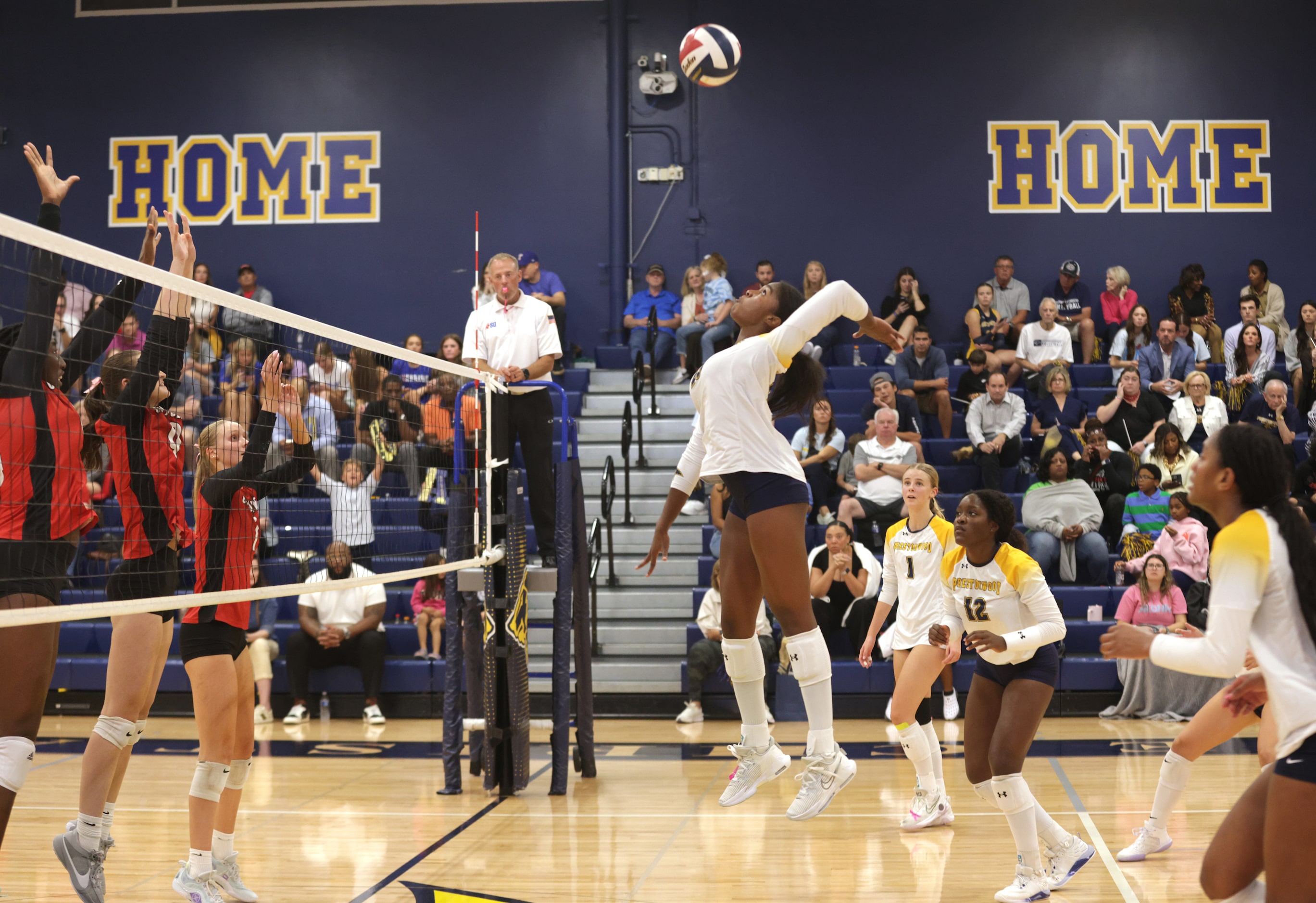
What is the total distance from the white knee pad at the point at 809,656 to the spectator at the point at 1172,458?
8.14 m

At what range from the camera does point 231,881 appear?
521cm

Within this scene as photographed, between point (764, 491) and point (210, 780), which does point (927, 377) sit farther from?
point (210, 780)

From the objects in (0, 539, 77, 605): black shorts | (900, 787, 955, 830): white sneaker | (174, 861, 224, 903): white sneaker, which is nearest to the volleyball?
(900, 787, 955, 830): white sneaker

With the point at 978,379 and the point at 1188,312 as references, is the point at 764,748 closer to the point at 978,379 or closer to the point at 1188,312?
the point at 978,379

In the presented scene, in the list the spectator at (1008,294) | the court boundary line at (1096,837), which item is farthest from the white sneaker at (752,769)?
the spectator at (1008,294)

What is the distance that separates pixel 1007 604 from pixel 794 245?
11665 mm

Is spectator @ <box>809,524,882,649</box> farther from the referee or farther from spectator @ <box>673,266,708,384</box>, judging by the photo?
spectator @ <box>673,266,708,384</box>

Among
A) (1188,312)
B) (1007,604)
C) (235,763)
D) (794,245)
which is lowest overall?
(235,763)

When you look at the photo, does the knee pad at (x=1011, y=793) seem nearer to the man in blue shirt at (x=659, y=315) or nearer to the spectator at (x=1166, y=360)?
the spectator at (x=1166, y=360)

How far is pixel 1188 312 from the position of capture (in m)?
15.0

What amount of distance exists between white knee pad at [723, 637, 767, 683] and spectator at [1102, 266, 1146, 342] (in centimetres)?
1186

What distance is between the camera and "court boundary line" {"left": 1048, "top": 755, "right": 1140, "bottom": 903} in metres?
5.29

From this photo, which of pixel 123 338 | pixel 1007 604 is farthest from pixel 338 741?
pixel 1007 604

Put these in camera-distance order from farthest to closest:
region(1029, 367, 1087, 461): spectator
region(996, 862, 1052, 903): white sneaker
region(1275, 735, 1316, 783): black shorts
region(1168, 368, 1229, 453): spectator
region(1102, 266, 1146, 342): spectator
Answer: region(1102, 266, 1146, 342): spectator
region(1029, 367, 1087, 461): spectator
region(1168, 368, 1229, 453): spectator
region(996, 862, 1052, 903): white sneaker
region(1275, 735, 1316, 783): black shorts
